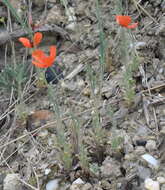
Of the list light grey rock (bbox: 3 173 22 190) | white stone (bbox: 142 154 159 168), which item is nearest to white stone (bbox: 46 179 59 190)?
light grey rock (bbox: 3 173 22 190)

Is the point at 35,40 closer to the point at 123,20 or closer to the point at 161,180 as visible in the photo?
the point at 123,20

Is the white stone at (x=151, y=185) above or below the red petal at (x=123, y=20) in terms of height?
below

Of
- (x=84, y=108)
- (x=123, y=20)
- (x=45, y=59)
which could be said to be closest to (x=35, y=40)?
(x=45, y=59)

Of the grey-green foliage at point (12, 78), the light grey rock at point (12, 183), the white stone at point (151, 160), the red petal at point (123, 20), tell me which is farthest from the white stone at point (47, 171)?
the red petal at point (123, 20)

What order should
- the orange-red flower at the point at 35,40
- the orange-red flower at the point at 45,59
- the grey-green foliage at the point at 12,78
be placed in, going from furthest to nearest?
the grey-green foliage at the point at 12,78, the orange-red flower at the point at 35,40, the orange-red flower at the point at 45,59

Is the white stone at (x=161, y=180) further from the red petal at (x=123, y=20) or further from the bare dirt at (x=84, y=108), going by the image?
the red petal at (x=123, y=20)

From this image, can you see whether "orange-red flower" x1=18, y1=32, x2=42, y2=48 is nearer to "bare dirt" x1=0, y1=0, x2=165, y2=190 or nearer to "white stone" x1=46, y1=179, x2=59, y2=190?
"bare dirt" x1=0, y1=0, x2=165, y2=190

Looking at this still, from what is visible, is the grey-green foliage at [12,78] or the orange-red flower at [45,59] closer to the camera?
the orange-red flower at [45,59]

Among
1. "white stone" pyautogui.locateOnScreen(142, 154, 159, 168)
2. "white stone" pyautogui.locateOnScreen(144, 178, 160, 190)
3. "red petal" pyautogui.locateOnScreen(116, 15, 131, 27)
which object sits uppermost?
"red petal" pyautogui.locateOnScreen(116, 15, 131, 27)

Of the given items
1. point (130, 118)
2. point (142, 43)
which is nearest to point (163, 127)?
point (130, 118)

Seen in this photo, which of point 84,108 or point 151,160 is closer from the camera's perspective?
point 151,160

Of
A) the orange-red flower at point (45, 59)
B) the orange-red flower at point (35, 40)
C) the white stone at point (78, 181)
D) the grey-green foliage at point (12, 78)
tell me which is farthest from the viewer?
the grey-green foliage at point (12, 78)

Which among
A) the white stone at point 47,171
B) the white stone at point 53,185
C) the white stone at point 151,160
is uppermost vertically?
the white stone at point 151,160

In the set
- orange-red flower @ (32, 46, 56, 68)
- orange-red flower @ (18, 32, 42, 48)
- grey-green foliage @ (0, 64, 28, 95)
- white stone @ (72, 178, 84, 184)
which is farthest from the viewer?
grey-green foliage @ (0, 64, 28, 95)
